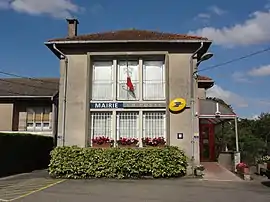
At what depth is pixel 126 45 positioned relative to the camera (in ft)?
64.3

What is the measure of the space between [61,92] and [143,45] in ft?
16.0

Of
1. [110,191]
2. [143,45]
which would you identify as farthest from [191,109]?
[110,191]

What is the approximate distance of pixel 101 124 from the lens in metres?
19.8

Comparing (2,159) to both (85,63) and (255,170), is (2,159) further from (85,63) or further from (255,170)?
(255,170)

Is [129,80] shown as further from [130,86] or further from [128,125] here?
[128,125]

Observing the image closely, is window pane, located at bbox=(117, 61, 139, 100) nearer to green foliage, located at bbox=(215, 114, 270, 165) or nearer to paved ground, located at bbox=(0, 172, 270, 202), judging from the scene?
paved ground, located at bbox=(0, 172, 270, 202)

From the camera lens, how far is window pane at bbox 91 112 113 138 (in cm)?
1981

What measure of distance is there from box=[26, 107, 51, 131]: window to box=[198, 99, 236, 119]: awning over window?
45.0 ft

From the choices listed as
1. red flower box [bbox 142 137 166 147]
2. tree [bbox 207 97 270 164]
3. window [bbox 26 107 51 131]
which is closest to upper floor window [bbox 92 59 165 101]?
red flower box [bbox 142 137 166 147]

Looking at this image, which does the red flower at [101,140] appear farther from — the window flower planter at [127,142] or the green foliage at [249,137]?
the green foliage at [249,137]

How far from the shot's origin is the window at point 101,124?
19.8m

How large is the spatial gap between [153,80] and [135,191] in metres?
7.87

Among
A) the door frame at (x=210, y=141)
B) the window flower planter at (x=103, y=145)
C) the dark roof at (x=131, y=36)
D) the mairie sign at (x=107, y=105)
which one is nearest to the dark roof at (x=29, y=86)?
the door frame at (x=210, y=141)

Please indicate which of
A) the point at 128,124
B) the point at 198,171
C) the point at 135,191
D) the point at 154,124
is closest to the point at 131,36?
the point at 128,124
